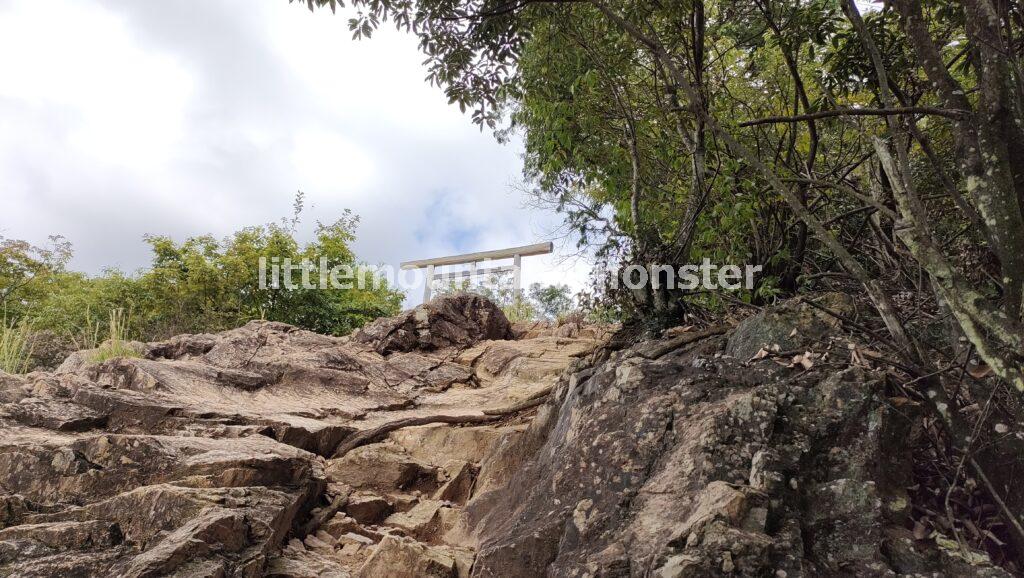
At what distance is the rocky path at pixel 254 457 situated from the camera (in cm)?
323

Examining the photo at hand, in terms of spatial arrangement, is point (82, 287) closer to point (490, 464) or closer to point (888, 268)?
point (490, 464)

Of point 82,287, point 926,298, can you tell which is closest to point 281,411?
point 926,298

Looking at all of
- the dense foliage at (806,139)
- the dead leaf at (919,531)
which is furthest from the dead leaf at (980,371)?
the dead leaf at (919,531)

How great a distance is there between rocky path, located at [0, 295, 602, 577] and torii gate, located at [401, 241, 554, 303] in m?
5.79

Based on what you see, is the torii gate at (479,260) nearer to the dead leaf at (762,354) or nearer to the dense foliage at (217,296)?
the dense foliage at (217,296)

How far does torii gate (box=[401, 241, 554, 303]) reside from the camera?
46.4ft

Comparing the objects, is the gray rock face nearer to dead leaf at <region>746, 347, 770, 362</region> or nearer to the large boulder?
dead leaf at <region>746, 347, 770, 362</region>

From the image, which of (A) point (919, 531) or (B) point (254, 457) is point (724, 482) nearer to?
(A) point (919, 531)

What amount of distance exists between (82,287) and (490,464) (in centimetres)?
1725

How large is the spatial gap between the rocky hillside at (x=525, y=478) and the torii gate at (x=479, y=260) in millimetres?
8267

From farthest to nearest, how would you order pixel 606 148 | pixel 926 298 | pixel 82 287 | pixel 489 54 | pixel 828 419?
pixel 82 287 < pixel 606 148 < pixel 489 54 < pixel 926 298 < pixel 828 419

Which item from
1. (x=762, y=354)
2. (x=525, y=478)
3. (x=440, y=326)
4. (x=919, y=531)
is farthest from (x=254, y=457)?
(x=440, y=326)

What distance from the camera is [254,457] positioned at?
13.2ft

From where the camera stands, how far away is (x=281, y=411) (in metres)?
6.01
